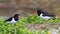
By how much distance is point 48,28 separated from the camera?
6129 millimetres

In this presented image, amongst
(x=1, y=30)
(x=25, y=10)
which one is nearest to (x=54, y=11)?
(x=25, y=10)

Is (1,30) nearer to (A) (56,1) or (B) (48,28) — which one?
(B) (48,28)

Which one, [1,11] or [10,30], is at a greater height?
[10,30]

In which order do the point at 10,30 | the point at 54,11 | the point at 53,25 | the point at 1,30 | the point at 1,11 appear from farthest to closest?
the point at 1,11
the point at 54,11
the point at 53,25
the point at 1,30
the point at 10,30

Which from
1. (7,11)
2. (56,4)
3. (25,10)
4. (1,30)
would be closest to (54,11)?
(56,4)

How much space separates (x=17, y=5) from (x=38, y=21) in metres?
4.79

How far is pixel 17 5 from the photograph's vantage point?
1195cm

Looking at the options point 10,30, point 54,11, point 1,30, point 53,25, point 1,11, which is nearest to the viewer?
point 10,30

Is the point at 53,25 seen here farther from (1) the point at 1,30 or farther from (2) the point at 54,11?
(2) the point at 54,11

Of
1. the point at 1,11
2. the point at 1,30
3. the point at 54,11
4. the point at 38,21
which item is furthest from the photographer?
the point at 1,11

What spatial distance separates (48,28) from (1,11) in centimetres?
592

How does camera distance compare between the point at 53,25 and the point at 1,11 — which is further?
the point at 1,11

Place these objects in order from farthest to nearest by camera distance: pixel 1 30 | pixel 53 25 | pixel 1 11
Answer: pixel 1 11 < pixel 53 25 < pixel 1 30

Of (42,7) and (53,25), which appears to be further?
(42,7)
